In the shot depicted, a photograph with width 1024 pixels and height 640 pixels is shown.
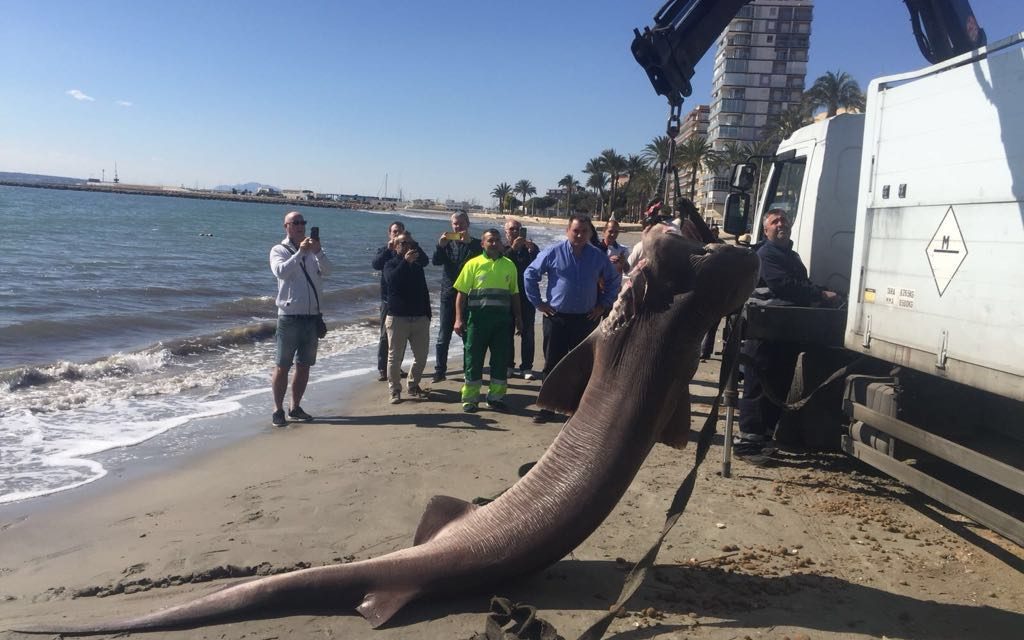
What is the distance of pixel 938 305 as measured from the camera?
4.52 metres

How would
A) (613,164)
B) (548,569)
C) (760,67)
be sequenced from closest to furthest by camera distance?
(548,569) < (613,164) < (760,67)

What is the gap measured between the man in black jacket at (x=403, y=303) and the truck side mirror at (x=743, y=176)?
13.4 feet

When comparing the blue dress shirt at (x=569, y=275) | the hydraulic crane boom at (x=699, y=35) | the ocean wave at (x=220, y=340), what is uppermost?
the hydraulic crane boom at (x=699, y=35)

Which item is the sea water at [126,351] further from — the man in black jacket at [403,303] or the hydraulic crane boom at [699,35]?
the hydraulic crane boom at [699,35]

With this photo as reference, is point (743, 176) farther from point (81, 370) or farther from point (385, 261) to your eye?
point (81, 370)

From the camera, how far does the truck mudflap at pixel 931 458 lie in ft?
13.2

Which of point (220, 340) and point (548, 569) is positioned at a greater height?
point (548, 569)

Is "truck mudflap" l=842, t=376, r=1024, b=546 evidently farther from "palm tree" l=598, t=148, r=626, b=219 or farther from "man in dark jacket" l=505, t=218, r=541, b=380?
"palm tree" l=598, t=148, r=626, b=219

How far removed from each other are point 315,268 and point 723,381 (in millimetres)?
5257

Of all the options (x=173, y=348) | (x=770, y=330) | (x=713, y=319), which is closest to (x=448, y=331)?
(x=770, y=330)

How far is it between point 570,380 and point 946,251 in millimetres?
2772

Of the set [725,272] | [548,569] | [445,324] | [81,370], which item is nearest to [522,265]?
[445,324]

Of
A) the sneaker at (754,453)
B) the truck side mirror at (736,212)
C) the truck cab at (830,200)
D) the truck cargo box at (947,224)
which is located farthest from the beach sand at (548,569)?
the truck side mirror at (736,212)

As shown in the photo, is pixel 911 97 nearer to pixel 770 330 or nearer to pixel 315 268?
pixel 770 330
